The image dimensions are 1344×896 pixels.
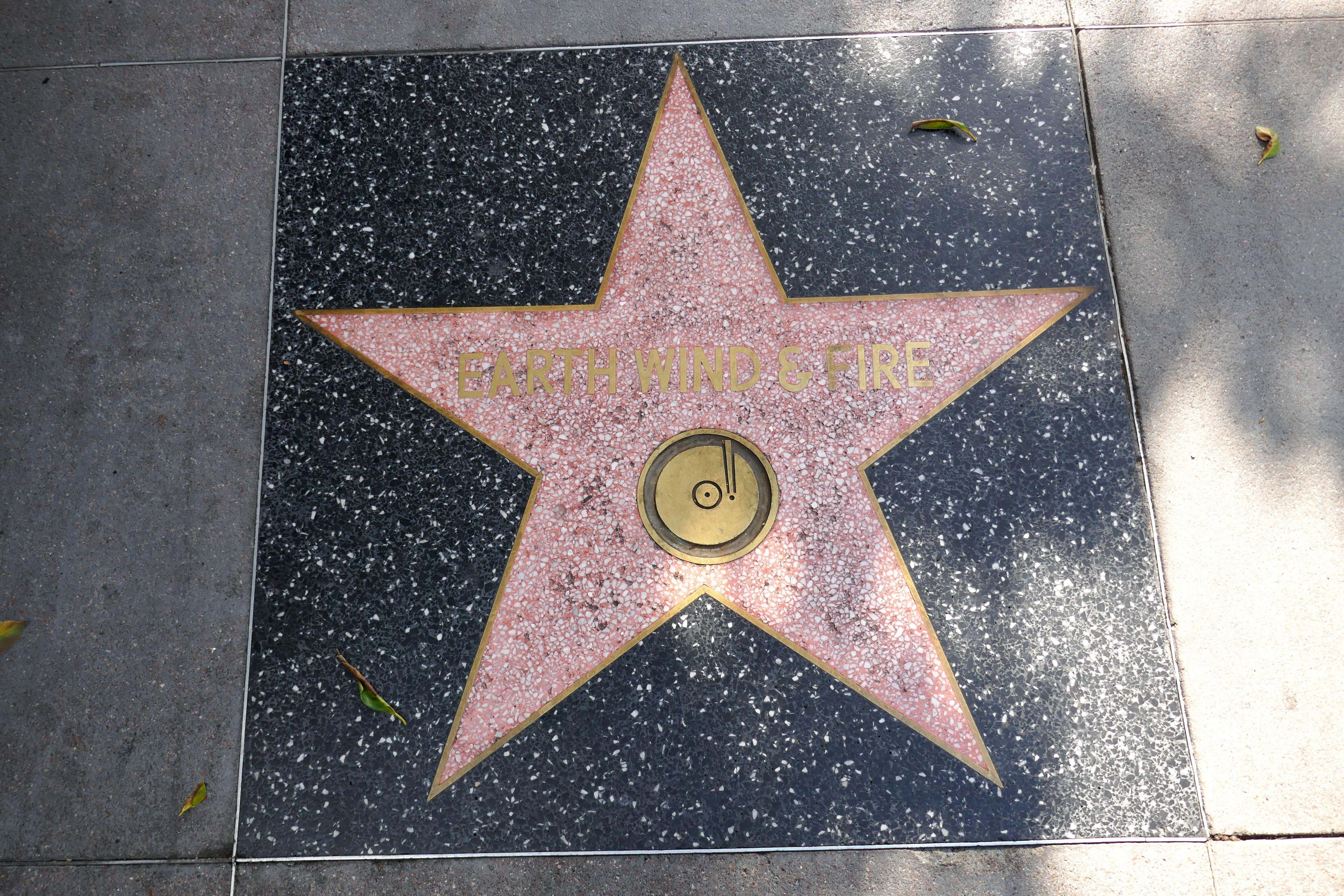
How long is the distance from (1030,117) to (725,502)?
5.11 feet

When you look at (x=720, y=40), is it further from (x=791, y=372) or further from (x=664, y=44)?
(x=791, y=372)

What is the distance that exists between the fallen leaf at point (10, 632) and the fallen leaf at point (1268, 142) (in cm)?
395

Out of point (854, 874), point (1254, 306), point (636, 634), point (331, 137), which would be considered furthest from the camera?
point (331, 137)

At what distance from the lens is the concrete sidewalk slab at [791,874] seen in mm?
1876

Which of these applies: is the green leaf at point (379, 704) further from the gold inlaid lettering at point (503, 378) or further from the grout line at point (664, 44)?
the grout line at point (664, 44)

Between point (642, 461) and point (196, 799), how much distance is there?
1.52m

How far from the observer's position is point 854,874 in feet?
6.20

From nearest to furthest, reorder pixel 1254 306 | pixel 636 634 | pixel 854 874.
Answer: pixel 854 874 < pixel 636 634 < pixel 1254 306

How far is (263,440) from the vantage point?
214cm

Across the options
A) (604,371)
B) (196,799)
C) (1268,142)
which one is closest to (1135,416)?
(1268,142)

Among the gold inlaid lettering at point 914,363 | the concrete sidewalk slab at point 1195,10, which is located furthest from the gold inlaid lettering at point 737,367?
the concrete sidewalk slab at point 1195,10

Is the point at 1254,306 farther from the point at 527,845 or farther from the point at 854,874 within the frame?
the point at 527,845

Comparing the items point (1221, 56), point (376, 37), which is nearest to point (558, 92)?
point (376, 37)

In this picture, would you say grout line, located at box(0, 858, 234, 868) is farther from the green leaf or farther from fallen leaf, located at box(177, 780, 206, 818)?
the green leaf
